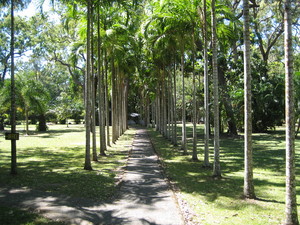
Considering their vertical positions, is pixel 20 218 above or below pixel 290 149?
below

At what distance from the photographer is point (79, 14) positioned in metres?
14.0

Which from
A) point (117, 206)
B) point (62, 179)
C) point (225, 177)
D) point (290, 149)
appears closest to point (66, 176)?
point (62, 179)

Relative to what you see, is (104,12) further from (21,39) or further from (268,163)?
(21,39)

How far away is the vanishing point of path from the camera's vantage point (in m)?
6.04

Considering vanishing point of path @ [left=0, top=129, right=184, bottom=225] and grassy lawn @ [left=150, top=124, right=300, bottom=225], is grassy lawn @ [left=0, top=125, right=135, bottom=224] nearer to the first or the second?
vanishing point of path @ [left=0, top=129, right=184, bottom=225]

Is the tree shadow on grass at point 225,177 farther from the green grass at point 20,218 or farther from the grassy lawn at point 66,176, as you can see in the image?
the green grass at point 20,218

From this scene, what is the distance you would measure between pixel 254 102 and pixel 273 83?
2427 mm

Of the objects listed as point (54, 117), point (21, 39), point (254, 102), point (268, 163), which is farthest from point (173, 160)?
point (54, 117)

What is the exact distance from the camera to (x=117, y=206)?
6.96 m

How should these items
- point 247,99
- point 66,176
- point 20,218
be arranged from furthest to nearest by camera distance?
point 66,176 < point 247,99 < point 20,218

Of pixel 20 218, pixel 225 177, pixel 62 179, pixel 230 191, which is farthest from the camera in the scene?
pixel 225 177

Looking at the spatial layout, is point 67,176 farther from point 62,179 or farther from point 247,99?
point 247,99

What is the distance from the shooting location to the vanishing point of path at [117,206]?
604cm

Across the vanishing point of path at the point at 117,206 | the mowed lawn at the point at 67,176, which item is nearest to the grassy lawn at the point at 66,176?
the mowed lawn at the point at 67,176
